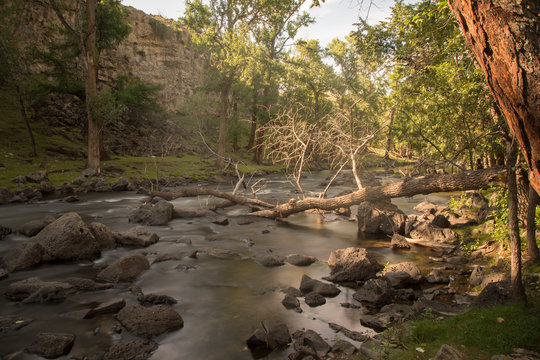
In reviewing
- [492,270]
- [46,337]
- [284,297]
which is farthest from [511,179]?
[46,337]

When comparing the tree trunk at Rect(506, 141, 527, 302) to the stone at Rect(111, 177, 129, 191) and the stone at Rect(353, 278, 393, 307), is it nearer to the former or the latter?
the stone at Rect(353, 278, 393, 307)

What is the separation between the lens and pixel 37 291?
6.66 m

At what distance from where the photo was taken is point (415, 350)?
14.2 ft

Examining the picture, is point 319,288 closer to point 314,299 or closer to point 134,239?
point 314,299

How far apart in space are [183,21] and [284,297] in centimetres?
2843

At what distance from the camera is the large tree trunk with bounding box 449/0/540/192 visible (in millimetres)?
2553

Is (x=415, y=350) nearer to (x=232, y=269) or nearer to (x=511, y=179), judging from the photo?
(x=511, y=179)

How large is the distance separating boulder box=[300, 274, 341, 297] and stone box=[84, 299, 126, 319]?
12.6 feet

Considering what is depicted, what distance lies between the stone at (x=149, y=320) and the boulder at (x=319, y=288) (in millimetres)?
2788

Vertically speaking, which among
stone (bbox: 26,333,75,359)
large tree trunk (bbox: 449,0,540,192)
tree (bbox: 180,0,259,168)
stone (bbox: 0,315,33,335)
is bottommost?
stone (bbox: 0,315,33,335)

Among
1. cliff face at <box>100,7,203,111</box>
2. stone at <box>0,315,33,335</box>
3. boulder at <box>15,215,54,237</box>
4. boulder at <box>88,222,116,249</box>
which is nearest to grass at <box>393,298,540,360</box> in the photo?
stone at <box>0,315,33,335</box>

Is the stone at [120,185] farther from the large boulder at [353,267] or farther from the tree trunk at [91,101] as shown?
the large boulder at [353,267]

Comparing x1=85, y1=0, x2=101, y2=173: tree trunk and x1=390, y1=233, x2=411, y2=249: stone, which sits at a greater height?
x1=85, y1=0, x2=101, y2=173: tree trunk

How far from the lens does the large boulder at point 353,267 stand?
25.8 feet
